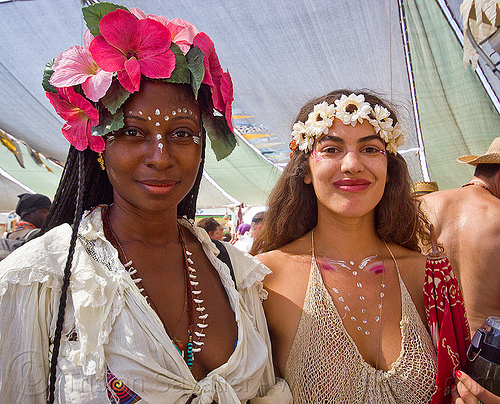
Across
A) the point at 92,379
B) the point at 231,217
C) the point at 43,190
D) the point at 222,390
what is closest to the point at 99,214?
the point at 92,379

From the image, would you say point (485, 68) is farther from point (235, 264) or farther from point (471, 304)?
point (235, 264)

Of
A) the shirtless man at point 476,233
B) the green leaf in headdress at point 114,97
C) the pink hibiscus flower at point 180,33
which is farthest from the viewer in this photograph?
the shirtless man at point 476,233

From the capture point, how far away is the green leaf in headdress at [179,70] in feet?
3.98

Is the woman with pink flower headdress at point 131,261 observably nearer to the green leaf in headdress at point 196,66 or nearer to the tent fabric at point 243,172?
the green leaf in headdress at point 196,66

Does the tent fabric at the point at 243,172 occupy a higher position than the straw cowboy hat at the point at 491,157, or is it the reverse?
the tent fabric at the point at 243,172

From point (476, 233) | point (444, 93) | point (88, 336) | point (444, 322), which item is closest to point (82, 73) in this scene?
point (88, 336)

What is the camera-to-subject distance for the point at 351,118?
1.79 m

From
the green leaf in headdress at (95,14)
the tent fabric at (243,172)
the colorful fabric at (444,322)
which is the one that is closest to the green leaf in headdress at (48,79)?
the green leaf in headdress at (95,14)

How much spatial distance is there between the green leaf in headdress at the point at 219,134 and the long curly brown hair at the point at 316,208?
622 mm

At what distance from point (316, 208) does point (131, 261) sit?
1111 millimetres

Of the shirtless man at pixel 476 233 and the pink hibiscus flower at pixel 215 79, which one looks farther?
the shirtless man at pixel 476 233

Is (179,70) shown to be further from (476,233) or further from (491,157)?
(491,157)

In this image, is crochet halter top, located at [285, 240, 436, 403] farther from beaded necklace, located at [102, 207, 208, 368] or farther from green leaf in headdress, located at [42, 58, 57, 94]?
green leaf in headdress, located at [42, 58, 57, 94]

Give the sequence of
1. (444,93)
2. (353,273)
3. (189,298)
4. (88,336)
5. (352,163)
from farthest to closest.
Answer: (444,93)
(353,273)
(352,163)
(189,298)
(88,336)
